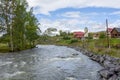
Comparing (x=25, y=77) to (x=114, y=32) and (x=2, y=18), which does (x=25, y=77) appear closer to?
(x=2, y=18)

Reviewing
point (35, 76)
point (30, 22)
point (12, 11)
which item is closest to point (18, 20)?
point (12, 11)

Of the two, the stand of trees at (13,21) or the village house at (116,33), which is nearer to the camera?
the stand of trees at (13,21)

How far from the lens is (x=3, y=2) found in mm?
65875

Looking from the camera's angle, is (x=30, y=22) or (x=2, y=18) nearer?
(x=2, y=18)

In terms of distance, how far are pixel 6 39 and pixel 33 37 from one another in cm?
2049

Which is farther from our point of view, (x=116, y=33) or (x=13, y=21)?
(x=116, y=33)

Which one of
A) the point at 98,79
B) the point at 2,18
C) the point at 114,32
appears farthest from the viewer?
the point at 114,32

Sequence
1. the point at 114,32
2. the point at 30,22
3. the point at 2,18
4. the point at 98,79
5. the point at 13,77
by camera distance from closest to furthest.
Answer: the point at 98,79, the point at 13,77, the point at 2,18, the point at 30,22, the point at 114,32

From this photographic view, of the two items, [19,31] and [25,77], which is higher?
[19,31]

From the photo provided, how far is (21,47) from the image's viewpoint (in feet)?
235

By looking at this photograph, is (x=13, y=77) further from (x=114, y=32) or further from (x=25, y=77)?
(x=114, y=32)

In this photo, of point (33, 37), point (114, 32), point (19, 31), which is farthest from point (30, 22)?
point (114, 32)

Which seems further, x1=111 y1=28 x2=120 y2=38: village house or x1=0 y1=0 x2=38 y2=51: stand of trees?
x1=111 y1=28 x2=120 y2=38: village house

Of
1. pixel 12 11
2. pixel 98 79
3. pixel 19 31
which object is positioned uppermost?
pixel 12 11
